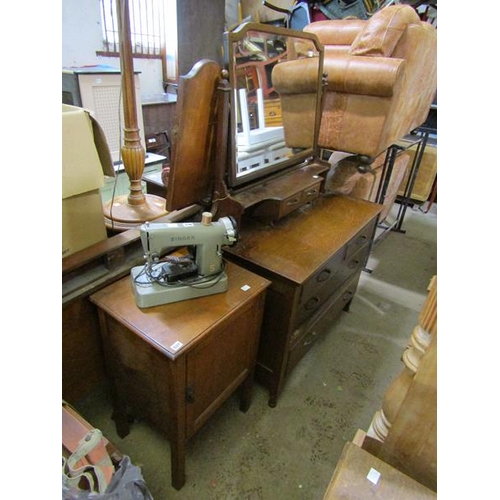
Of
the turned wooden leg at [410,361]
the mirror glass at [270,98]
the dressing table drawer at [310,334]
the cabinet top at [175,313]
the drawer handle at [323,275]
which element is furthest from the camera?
the dressing table drawer at [310,334]

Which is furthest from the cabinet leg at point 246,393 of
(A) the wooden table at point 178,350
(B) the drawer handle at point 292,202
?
(B) the drawer handle at point 292,202

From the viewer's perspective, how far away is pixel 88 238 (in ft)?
3.66

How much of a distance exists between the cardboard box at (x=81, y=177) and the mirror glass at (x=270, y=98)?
44 centimetres

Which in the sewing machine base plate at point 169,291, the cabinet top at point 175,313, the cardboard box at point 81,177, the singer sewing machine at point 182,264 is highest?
the cardboard box at point 81,177

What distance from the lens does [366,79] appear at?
171 cm

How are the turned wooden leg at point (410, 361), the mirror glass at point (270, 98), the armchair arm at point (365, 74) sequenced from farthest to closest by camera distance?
the armchair arm at point (365, 74)
the mirror glass at point (270, 98)
the turned wooden leg at point (410, 361)

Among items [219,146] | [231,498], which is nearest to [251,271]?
[219,146]

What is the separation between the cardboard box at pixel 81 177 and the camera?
943 millimetres

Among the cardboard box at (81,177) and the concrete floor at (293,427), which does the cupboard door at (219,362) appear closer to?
the concrete floor at (293,427)

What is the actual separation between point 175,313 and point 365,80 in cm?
150

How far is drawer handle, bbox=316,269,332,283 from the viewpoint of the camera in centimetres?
137

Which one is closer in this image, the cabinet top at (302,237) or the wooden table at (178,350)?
the wooden table at (178,350)

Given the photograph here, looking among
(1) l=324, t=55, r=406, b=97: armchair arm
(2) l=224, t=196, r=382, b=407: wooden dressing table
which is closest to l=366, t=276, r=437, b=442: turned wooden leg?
(2) l=224, t=196, r=382, b=407: wooden dressing table

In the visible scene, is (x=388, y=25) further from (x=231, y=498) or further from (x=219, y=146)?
(x=231, y=498)
